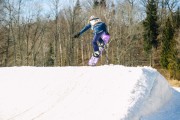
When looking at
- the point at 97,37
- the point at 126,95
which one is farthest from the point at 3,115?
the point at 97,37

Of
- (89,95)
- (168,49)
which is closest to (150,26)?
(168,49)

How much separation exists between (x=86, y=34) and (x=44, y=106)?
52322mm

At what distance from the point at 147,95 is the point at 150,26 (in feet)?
153

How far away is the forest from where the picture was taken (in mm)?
45219

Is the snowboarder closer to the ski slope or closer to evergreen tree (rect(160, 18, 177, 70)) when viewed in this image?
the ski slope

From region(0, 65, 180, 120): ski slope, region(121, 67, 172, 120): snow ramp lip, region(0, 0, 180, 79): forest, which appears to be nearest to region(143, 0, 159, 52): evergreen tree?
region(0, 0, 180, 79): forest

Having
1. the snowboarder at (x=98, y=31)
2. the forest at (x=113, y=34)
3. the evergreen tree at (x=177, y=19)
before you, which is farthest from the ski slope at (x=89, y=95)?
the evergreen tree at (x=177, y=19)

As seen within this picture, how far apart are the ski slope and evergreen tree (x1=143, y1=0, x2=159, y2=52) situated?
42.3 meters

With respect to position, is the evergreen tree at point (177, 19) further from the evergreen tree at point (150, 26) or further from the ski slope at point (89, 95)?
the ski slope at point (89, 95)

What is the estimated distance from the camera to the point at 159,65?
174 ft

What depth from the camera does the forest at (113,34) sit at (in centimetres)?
4522

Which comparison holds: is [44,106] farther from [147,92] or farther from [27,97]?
[147,92]

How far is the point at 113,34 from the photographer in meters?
42.4

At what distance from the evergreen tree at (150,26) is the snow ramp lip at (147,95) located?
42946 mm
